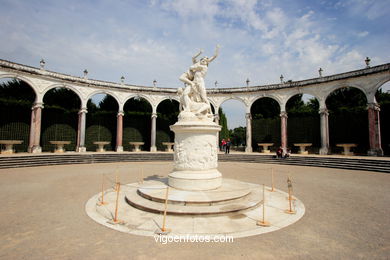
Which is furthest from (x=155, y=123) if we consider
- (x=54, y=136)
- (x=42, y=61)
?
(x=42, y=61)

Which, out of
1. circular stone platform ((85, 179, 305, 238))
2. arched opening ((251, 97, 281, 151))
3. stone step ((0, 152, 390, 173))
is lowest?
circular stone platform ((85, 179, 305, 238))

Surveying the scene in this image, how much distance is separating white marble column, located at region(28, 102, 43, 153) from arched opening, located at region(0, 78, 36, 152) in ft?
2.91

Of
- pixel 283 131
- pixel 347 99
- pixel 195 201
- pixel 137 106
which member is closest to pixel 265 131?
pixel 283 131

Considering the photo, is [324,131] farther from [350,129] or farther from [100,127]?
[100,127]

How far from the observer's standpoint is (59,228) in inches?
162

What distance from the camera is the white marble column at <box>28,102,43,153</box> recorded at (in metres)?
18.4

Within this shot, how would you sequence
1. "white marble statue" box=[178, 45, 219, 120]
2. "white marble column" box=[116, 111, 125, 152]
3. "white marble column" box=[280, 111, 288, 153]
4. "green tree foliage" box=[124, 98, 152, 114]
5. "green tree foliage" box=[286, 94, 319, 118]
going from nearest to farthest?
"white marble statue" box=[178, 45, 219, 120], "white marble column" box=[280, 111, 288, 153], "white marble column" box=[116, 111, 125, 152], "green tree foliage" box=[286, 94, 319, 118], "green tree foliage" box=[124, 98, 152, 114]

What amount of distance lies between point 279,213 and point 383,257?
201cm

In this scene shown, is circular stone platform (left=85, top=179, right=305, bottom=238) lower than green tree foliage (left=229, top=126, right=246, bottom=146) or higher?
lower

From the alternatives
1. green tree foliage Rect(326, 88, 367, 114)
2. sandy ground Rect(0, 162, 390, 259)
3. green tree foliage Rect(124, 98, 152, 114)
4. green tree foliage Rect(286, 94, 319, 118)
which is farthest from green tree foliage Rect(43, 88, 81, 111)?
green tree foliage Rect(326, 88, 367, 114)

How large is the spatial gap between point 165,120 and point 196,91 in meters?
19.9

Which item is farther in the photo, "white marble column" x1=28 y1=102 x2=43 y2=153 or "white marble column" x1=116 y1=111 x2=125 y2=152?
"white marble column" x1=116 y1=111 x2=125 y2=152

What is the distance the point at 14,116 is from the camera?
1844 cm

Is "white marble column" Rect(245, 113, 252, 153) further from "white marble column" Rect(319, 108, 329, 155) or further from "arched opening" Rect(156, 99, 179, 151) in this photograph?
"arched opening" Rect(156, 99, 179, 151)
